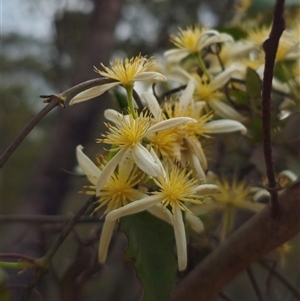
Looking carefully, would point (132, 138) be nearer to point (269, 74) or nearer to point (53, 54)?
point (269, 74)

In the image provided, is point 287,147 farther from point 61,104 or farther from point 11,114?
point 11,114

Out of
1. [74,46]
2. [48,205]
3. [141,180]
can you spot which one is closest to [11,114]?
[74,46]

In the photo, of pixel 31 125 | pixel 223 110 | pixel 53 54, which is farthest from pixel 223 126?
pixel 53 54

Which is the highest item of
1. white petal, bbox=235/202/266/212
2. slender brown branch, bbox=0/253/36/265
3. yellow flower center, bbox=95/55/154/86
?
yellow flower center, bbox=95/55/154/86

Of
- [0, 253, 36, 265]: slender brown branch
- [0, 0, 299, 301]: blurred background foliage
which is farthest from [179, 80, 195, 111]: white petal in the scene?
[0, 0, 299, 301]: blurred background foliage

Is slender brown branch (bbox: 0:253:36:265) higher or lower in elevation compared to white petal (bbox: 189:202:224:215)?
lower

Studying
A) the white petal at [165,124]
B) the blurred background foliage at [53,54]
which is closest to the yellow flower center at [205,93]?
the white petal at [165,124]

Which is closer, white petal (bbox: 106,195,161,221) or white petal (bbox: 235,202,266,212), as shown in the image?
white petal (bbox: 106,195,161,221)

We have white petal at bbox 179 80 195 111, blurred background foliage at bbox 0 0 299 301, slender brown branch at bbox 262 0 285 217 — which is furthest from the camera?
blurred background foliage at bbox 0 0 299 301

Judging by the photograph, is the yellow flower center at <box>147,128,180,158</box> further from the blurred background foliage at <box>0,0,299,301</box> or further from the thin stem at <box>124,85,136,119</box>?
the blurred background foliage at <box>0,0,299,301</box>
